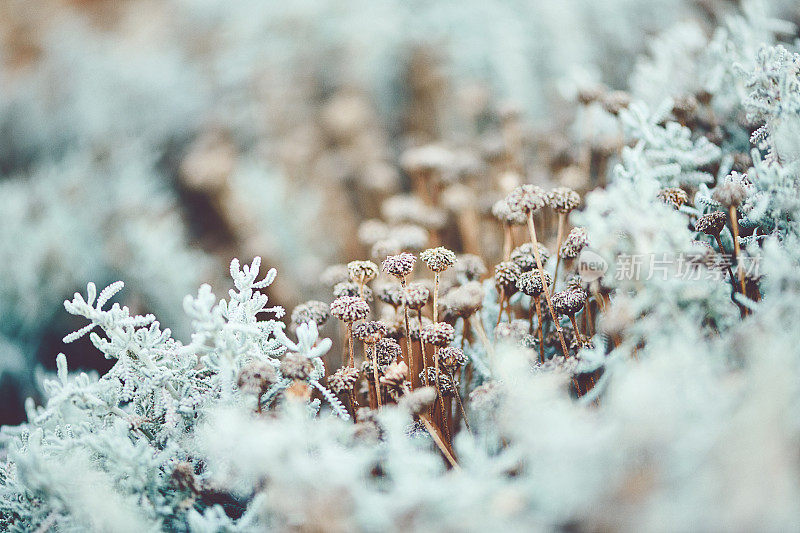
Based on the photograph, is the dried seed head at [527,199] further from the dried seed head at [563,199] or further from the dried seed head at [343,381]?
the dried seed head at [343,381]

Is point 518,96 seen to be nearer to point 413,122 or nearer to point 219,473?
point 413,122

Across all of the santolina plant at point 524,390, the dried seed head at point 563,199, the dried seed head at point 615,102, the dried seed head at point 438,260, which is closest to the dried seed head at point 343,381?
the santolina plant at point 524,390

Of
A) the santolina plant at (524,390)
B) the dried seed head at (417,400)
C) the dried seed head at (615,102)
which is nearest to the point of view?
the santolina plant at (524,390)

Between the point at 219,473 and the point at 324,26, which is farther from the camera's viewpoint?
the point at 324,26

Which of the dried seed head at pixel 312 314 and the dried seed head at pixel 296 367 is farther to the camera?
the dried seed head at pixel 312 314

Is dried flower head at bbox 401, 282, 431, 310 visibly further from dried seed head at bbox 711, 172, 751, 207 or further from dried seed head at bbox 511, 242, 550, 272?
dried seed head at bbox 711, 172, 751, 207

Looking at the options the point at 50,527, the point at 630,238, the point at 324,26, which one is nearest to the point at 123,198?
the point at 324,26

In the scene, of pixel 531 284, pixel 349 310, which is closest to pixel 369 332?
pixel 349 310
